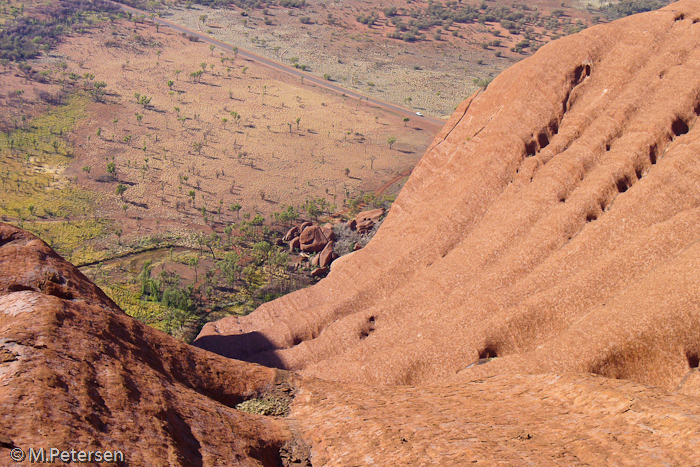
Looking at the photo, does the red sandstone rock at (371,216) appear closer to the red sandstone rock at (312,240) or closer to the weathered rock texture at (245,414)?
the red sandstone rock at (312,240)

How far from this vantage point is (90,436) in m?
9.20

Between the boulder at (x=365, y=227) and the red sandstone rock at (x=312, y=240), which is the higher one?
the boulder at (x=365, y=227)

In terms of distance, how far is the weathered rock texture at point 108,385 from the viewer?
30.6 ft

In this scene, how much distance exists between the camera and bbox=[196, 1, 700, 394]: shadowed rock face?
53.4 feet

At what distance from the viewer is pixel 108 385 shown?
10.8 m

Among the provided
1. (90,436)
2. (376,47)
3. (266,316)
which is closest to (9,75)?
(376,47)

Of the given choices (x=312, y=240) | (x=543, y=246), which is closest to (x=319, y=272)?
(x=312, y=240)

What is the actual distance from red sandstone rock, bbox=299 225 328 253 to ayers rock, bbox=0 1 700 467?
12.5 m

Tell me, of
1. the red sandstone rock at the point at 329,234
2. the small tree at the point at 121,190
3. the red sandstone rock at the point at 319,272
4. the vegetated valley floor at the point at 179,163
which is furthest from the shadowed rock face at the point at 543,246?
the small tree at the point at 121,190

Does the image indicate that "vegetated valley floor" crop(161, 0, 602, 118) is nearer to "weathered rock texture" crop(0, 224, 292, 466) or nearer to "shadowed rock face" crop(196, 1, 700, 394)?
"shadowed rock face" crop(196, 1, 700, 394)

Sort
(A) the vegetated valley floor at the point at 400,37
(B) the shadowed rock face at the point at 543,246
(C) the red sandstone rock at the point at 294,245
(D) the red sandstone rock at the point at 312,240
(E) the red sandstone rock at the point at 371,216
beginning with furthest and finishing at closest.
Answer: (A) the vegetated valley floor at the point at 400,37 → (E) the red sandstone rock at the point at 371,216 → (C) the red sandstone rock at the point at 294,245 → (D) the red sandstone rock at the point at 312,240 → (B) the shadowed rock face at the point at 543,246

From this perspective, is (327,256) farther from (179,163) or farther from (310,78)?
(310,78)

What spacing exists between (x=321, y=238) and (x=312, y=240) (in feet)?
2.39

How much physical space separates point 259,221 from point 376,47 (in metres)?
64.6
